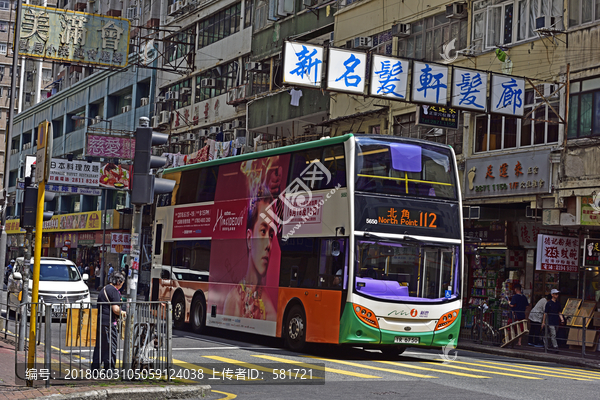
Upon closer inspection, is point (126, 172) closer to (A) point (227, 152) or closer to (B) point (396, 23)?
(A) point (227, 152)

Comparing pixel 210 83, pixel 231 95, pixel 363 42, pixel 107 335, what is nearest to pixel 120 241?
pixel 210 83

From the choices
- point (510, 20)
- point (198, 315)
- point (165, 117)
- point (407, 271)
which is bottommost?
point (198, 315)

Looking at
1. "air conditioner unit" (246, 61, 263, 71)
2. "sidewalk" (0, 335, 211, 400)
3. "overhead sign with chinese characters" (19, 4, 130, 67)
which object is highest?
"overhead sign with chinese characters" (19, 4, 130, 67)

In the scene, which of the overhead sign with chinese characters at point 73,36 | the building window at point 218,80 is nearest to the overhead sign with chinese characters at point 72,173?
the overhead sign with chinese characters at point 73,36

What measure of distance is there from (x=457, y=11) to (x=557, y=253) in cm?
830

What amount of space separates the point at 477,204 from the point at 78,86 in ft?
155

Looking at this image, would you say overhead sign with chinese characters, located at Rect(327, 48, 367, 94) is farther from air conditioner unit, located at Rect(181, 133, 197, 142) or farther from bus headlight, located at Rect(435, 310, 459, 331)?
air conditioner unit, located at Rect(181, 133, 197, 142)

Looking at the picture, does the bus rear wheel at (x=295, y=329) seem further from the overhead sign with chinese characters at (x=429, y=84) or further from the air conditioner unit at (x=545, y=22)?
the air conditioner unit at (x=545, y=22)

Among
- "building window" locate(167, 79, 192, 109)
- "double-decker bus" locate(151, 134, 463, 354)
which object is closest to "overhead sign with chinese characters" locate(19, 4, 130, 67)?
"building window" locate(167, 79, 192, 109)

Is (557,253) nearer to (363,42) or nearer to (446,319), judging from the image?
(446,319)

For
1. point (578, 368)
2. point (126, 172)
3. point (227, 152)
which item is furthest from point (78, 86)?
point (578, 368)

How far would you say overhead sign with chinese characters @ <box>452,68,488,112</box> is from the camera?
68.7ft

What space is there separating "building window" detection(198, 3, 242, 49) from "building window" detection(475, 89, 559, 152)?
62.1 ft

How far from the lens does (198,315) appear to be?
71.7 feet
